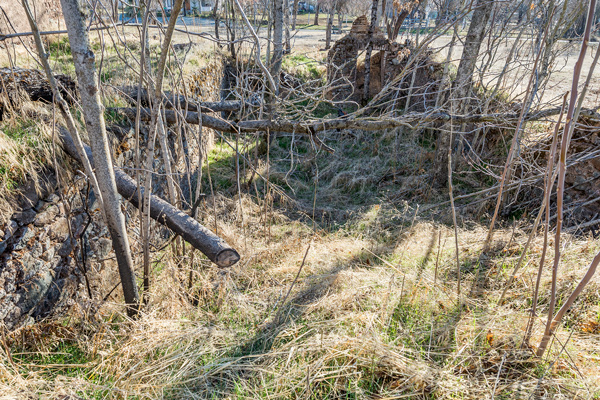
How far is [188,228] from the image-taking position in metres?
2.57

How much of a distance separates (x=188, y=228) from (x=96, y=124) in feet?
2.99

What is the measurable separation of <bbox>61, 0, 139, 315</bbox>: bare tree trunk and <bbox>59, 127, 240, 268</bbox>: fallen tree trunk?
0.37m

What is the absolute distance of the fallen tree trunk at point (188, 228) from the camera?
7.99ft

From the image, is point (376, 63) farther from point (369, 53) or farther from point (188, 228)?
point (188, 228)

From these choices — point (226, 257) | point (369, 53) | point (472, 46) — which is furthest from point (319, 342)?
point (369, 53)

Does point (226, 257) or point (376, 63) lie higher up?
point (376, 63)

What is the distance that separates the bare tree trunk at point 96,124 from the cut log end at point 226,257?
0.63 m

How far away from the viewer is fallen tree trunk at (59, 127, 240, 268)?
2.44 metres

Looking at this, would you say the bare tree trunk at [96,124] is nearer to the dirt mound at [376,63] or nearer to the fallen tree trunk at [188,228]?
the fallen tree trunk at [188,228]

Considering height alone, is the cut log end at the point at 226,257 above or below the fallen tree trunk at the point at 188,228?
below

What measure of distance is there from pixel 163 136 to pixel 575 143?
5.91m

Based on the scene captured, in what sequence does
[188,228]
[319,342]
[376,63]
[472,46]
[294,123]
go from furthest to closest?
[376,63] < [472,46] < [294,123] < [188,228] < [319,342]

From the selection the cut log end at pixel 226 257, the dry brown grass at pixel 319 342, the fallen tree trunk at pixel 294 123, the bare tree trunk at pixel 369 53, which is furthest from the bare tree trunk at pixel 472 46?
the cut log end at pixel 226 257

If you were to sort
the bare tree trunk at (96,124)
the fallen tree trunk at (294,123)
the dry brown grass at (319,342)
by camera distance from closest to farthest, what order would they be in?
1. the bare tree trunk at (96,124)
2. the dry brown grass at (319,342)
3. the fallen tree trunk at (294,123)
